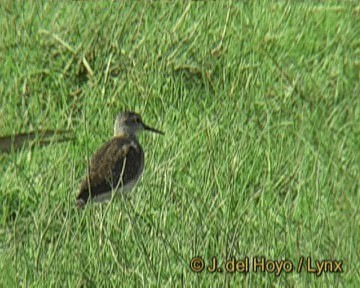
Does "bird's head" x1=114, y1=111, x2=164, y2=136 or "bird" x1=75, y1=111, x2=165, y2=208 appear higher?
"bird's head" x1=114, y1=111, x2=164, y2=136

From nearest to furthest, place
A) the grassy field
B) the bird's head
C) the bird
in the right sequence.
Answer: the grassy field
the bird
the bird's head

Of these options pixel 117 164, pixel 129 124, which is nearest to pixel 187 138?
pixel 129 124

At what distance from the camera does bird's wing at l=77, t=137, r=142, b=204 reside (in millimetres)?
5016

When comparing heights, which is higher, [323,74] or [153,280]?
[323,74]

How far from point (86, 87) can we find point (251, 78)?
3.05 feet

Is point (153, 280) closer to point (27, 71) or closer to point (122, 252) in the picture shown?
point (122, 252)

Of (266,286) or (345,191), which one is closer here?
(266,286)

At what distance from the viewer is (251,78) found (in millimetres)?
5965

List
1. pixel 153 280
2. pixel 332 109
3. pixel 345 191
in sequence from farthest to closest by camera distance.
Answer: pixel 332 109 → pixel 345 191 → pixel 153 280

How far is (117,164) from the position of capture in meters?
5.25

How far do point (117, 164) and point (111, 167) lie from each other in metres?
0.05

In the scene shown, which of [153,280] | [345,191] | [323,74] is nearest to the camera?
[153,280]

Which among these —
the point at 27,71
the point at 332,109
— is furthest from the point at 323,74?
the point at 27,71

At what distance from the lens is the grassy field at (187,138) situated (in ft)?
14.8
